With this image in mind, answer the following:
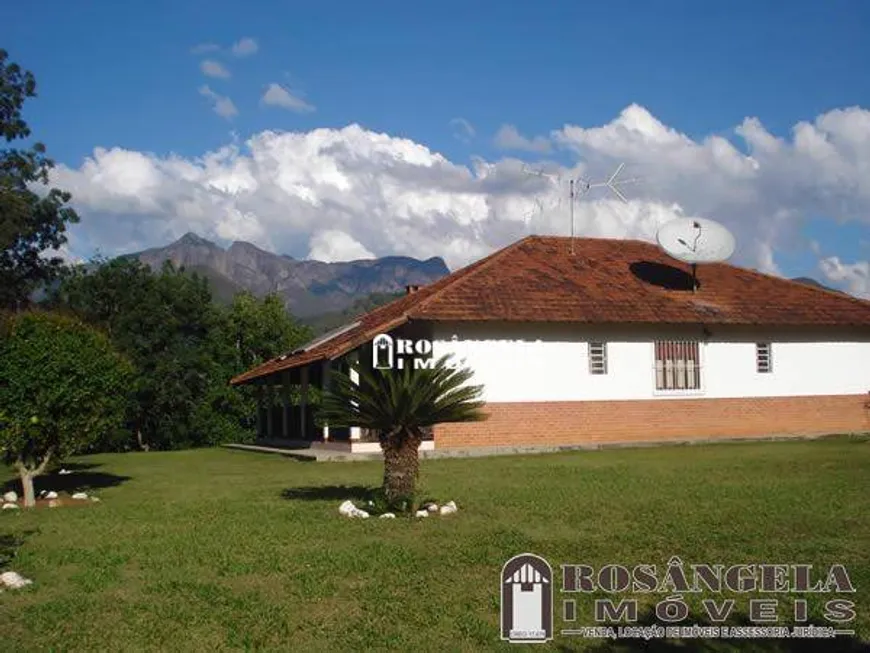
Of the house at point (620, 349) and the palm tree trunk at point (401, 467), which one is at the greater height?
the house at point (620, 349)

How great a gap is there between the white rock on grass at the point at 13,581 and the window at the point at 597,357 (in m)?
18.6

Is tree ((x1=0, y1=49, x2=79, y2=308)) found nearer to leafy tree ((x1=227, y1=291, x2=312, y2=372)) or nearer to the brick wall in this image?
leafy tree ((x1=227, y1=291, x2=312, y2=372))

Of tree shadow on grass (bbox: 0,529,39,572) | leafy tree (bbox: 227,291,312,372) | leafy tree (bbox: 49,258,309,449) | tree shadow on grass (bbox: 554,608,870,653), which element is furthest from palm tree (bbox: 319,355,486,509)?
leafy tree (bbox: 227,291,312,372)

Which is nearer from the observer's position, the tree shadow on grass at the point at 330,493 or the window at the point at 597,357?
the tree shadow on grass at the point at 330,493

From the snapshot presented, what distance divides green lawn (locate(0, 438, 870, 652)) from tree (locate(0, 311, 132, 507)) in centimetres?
127

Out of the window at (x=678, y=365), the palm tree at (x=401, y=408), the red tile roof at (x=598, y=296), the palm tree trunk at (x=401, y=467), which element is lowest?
the palm tree trunk at (x=401, y=467)

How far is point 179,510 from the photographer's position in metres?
12.6

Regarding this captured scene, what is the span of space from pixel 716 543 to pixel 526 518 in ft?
8.43

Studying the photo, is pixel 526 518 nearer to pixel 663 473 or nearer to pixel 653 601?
pixel 653 601

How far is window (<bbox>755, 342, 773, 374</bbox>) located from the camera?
27.0m

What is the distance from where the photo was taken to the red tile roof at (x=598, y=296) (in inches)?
942

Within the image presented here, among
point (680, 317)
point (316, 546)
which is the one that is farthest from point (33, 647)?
point (680, 317)

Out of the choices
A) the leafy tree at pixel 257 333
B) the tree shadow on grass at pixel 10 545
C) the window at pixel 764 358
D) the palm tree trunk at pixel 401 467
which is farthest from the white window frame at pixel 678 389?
the leafy tree at pixel 257 333

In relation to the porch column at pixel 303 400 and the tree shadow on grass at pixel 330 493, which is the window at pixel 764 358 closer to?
the porch column at pixel 303 400
